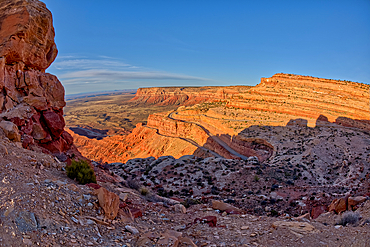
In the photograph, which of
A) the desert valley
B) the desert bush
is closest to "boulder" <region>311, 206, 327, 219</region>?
the desert valley

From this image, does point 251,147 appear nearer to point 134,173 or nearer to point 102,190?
point 134,173

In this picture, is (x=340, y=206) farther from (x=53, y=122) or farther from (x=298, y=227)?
(x=53, y=122)

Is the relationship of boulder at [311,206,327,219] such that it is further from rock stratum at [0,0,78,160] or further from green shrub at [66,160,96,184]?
rock stratum at [0,0,78,160]

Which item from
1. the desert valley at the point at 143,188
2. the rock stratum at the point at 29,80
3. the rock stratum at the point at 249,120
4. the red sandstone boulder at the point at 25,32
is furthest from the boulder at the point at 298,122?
the red sandstone boulder at the point at 25,32

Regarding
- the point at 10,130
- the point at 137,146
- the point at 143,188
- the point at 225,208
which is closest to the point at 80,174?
the point at 10,130

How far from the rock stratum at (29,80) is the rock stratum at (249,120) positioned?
80.5ft

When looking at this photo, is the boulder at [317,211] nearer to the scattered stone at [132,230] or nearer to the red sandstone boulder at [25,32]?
the scattered stone at [132,230]

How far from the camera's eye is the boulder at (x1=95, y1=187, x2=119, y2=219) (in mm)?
6168

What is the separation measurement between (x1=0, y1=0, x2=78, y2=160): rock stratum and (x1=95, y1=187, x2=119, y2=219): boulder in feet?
16.7

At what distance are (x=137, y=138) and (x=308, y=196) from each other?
54.7m

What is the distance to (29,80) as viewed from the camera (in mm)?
11086

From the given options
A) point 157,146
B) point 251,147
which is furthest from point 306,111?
point 157,146

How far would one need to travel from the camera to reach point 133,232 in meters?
5.98

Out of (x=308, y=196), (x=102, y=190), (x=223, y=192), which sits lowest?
(x=223, y=192)
